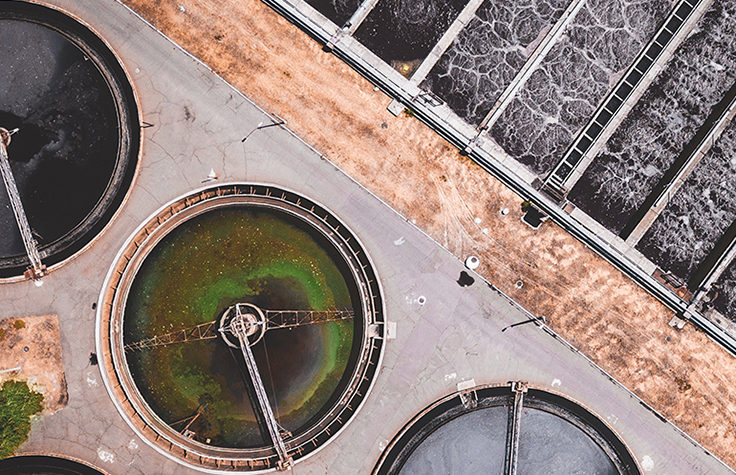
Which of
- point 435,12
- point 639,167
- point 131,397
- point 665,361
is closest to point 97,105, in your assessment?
point 131,397

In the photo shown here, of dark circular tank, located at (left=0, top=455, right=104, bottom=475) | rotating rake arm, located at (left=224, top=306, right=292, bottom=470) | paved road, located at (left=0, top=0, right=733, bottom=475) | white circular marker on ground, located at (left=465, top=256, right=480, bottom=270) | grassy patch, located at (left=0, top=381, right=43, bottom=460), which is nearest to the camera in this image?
grassy patch, located at (left=0, top=381, right=43, bottom=460)

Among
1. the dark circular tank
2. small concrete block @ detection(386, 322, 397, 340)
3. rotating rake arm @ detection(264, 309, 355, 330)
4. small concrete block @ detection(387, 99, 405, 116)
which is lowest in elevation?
the dark circular tank

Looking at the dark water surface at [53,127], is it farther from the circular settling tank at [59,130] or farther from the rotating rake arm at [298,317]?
the rotating rake arm at [298,317]

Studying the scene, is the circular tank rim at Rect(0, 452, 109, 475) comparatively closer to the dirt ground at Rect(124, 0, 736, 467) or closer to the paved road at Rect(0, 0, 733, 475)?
the paved road at Rect(0, 0, 733, 475)

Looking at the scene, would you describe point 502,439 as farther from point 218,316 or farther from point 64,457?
point 64,457

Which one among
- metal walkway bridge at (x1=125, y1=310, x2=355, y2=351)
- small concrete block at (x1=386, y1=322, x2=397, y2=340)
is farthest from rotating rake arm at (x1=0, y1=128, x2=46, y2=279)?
small concrete block at (x1=386, y1=322, x2=397, y2=340)

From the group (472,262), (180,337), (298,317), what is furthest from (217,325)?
(472,262)

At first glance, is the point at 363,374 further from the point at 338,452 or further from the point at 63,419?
the point at 63,419
